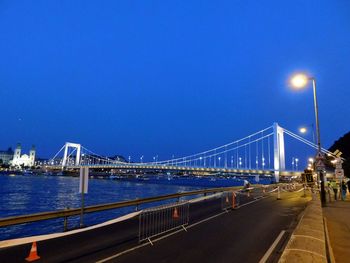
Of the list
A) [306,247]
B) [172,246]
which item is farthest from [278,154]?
[306,247]

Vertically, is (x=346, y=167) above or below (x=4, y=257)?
above

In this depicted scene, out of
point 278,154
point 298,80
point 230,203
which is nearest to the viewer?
point 298,80

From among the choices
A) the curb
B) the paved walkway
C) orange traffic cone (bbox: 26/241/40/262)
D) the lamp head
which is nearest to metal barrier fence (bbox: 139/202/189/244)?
orange traffic cone (bbox: 26/241/40/262)

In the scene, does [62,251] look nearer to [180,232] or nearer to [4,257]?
[4,257]

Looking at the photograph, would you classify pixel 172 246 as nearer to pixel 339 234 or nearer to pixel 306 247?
pixel 306 247

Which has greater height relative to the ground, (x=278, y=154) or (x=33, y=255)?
(x=278, y=154)

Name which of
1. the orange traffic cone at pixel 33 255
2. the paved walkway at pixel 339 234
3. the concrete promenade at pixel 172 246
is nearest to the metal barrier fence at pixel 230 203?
the paved walkway at pixel 339 234

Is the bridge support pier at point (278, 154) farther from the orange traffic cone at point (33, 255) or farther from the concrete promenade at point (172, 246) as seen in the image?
the orange traffic cone at point (33, 255)

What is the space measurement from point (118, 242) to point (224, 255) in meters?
3.24

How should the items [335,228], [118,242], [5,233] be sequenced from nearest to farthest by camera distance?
[118,242]
[335,228]
[5,233]

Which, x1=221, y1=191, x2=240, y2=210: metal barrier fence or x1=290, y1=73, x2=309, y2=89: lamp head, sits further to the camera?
x1=221, y1=191, x2=240, y2=210: metal barrier fence

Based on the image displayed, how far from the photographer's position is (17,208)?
31531mm

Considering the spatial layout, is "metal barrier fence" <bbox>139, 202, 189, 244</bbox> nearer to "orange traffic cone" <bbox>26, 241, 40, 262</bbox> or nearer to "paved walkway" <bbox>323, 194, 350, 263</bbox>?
"orange traffic cone" <bbox>26, 241, 40, 262</bbox>

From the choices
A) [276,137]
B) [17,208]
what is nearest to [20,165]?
[276,137]
